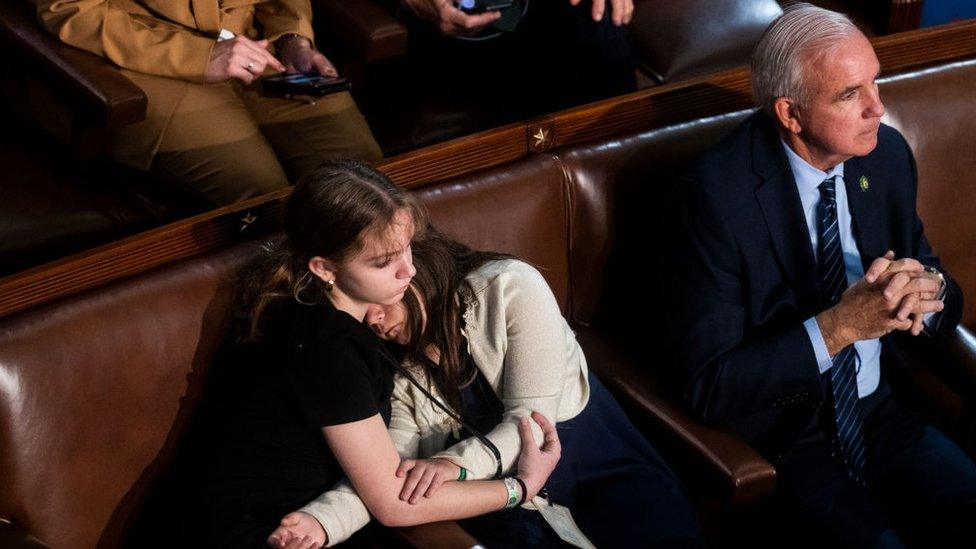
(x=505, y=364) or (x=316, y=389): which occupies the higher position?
(x=316, y=389)

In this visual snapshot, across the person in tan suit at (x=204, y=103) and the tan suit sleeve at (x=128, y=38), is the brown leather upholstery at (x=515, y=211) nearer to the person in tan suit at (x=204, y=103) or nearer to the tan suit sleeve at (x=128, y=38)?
the person in tan suit at (x=204, y=103)

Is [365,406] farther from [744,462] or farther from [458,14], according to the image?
[458,14]

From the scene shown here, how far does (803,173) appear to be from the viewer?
2.11 metres

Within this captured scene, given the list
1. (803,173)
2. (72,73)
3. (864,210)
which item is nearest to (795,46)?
(803,173)

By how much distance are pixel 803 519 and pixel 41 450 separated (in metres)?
1.18

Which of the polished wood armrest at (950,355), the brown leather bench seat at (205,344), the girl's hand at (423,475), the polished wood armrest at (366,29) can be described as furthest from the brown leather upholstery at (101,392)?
the polished wood armrest at (950,355)

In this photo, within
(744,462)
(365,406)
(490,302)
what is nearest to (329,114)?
(490,302)

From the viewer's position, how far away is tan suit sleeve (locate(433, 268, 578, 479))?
190cm

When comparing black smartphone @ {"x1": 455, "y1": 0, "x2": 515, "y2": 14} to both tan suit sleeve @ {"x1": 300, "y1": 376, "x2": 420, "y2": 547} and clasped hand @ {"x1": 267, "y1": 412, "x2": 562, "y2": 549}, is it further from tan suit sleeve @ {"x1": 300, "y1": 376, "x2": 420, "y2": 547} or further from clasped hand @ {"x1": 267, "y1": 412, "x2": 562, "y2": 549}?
tan suit sleeve @ {"x1": 300, "y1": 376, "x2": 420, "y2": 547}

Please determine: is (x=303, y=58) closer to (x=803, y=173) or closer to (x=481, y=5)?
(x=481, y=5)

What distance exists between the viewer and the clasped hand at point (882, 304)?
A: 6.43 feet

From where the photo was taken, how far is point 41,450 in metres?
1.77

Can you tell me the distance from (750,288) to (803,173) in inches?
8.8

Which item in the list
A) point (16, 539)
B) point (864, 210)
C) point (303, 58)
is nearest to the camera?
point (16, 539)
